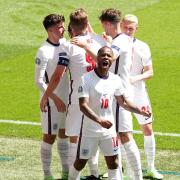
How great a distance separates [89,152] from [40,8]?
18691 millimetres

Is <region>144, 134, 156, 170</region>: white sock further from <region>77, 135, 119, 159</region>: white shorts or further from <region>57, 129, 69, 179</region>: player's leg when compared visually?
<region>77, 135, 119, 159</region>: white shorts

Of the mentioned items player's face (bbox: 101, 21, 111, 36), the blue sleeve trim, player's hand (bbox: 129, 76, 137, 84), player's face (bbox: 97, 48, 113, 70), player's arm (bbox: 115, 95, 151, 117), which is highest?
player's face (bbox: 101, 21, 111, 36)

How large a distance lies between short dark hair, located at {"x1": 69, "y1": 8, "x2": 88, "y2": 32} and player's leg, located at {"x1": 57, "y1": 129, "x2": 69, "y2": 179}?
1775mm

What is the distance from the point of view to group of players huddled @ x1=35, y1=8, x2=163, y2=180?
1012cm

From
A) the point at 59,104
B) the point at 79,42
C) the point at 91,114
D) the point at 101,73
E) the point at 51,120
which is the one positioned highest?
the point at 79,42

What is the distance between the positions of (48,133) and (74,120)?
59cm

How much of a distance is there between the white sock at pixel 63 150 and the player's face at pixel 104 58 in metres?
2.18

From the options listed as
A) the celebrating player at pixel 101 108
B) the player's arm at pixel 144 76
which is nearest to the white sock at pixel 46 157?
the celebrating player at pixel 101 108

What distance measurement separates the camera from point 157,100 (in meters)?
17.3

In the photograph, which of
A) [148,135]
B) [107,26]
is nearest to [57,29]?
[107,26]

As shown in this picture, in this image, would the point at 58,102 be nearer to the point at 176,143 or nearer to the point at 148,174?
the point at 148,174

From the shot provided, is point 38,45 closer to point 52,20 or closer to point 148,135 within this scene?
point 148,135

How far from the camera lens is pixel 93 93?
33.0 feet

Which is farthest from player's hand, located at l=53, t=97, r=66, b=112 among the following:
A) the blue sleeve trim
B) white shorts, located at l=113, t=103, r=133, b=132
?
white shorts, located at l=113, t=103, r=133, b=132
